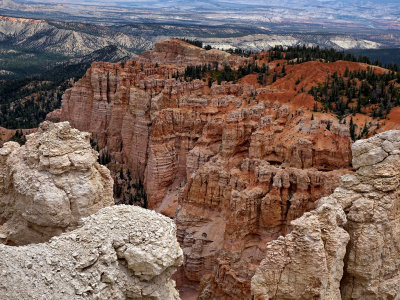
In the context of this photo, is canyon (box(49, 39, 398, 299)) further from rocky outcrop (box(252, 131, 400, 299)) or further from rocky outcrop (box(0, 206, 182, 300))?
rocky outcrop (box(0, 206, 182, 300))

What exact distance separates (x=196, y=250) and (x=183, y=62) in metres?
36.6

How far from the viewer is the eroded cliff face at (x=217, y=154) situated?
25.5m

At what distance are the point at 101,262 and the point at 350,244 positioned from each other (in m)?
9.22

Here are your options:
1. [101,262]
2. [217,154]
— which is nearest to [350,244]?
[101,262]

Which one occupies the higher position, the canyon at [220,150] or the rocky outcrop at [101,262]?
the rocky outcrop at [101,262]

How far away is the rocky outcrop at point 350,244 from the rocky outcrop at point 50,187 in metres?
6.57

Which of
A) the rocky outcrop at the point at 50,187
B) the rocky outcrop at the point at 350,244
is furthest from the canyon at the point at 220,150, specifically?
the rocky outcrop at the point at 50,187

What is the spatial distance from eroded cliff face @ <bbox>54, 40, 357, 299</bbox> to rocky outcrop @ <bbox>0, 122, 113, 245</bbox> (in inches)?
386

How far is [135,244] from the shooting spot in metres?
11.6

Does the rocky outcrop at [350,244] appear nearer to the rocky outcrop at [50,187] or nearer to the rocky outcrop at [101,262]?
the rocky outcrop at [101,262]

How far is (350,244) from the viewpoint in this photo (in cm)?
1647

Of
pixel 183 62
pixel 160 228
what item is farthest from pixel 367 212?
pixel 183 62

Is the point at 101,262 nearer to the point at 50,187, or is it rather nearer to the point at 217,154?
the point at 50,187

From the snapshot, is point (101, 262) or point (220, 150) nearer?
point (101, 262)
